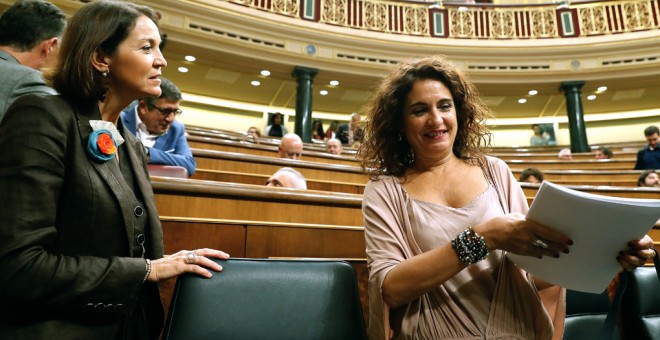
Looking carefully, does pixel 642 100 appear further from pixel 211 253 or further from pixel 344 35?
pixel 211 253

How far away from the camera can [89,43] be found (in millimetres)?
618

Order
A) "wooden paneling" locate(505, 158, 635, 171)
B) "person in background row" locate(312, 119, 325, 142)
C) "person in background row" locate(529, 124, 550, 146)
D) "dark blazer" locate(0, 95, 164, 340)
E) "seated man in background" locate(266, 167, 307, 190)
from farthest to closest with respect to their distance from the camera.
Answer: "person in background row" locate(529, 124, 550, 146)
"person in background row" locate(312, 119, 325, 142)
"wooden paneling" locate(505, 158, 635, 171)
"seated man in background" locate(266, 167, 307, 190)
"dark blazer" locate(0, 95, 164, 340)

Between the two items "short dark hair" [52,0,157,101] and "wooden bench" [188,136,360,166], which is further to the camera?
"wooden bench" [188,136,360,166]

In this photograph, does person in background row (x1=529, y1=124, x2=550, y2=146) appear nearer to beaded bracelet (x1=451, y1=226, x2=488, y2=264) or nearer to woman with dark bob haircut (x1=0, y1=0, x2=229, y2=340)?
beaded bracelet (x1=451, y1=226, x2=488, y2=264)

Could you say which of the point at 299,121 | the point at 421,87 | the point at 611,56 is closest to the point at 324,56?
the point at 299,121

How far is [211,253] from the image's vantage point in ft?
2.03

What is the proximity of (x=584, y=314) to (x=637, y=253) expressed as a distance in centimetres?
50

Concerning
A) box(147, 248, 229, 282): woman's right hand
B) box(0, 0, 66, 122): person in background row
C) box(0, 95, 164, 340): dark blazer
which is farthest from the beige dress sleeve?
box(0, 0, 66, 122): person in background row

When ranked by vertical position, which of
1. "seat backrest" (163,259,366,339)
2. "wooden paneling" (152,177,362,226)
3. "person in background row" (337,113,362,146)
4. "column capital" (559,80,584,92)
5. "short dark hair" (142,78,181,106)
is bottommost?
"seat backrest" (163,259,366,339)

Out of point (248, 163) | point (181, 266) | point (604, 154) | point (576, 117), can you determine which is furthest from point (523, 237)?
point (576, 117)

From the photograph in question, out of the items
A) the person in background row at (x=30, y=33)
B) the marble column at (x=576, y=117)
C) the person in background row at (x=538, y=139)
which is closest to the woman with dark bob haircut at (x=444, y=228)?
the person in background row at (x=30, y=33)

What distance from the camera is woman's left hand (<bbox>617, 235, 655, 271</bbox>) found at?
578 millimetres

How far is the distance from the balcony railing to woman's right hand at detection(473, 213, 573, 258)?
488cm

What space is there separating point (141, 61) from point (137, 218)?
245 mm
